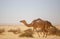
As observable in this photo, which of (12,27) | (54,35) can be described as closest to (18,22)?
(12,27)

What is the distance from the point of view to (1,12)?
7.60 feet

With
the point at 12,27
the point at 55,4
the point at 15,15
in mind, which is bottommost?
the point at 12,27

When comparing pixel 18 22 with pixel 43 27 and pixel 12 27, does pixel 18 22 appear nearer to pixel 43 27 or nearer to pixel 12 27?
pixel 12 27

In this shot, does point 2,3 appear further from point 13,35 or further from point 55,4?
point 55,4

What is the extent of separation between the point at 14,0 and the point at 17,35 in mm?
598

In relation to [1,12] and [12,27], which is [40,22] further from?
[1,12]

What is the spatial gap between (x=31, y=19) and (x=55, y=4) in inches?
18.9

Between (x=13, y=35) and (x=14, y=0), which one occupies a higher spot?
(x=14, y=0)

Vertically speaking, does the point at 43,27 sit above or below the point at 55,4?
below

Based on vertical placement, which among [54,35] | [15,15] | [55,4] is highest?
[55,4]

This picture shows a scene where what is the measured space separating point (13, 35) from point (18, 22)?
23 cm

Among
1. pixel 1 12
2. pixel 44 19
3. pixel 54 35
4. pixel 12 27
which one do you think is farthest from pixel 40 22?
pixel 1 12

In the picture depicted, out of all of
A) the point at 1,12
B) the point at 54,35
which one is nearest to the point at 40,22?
the point at 54,35

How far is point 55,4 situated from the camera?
2.31 m
